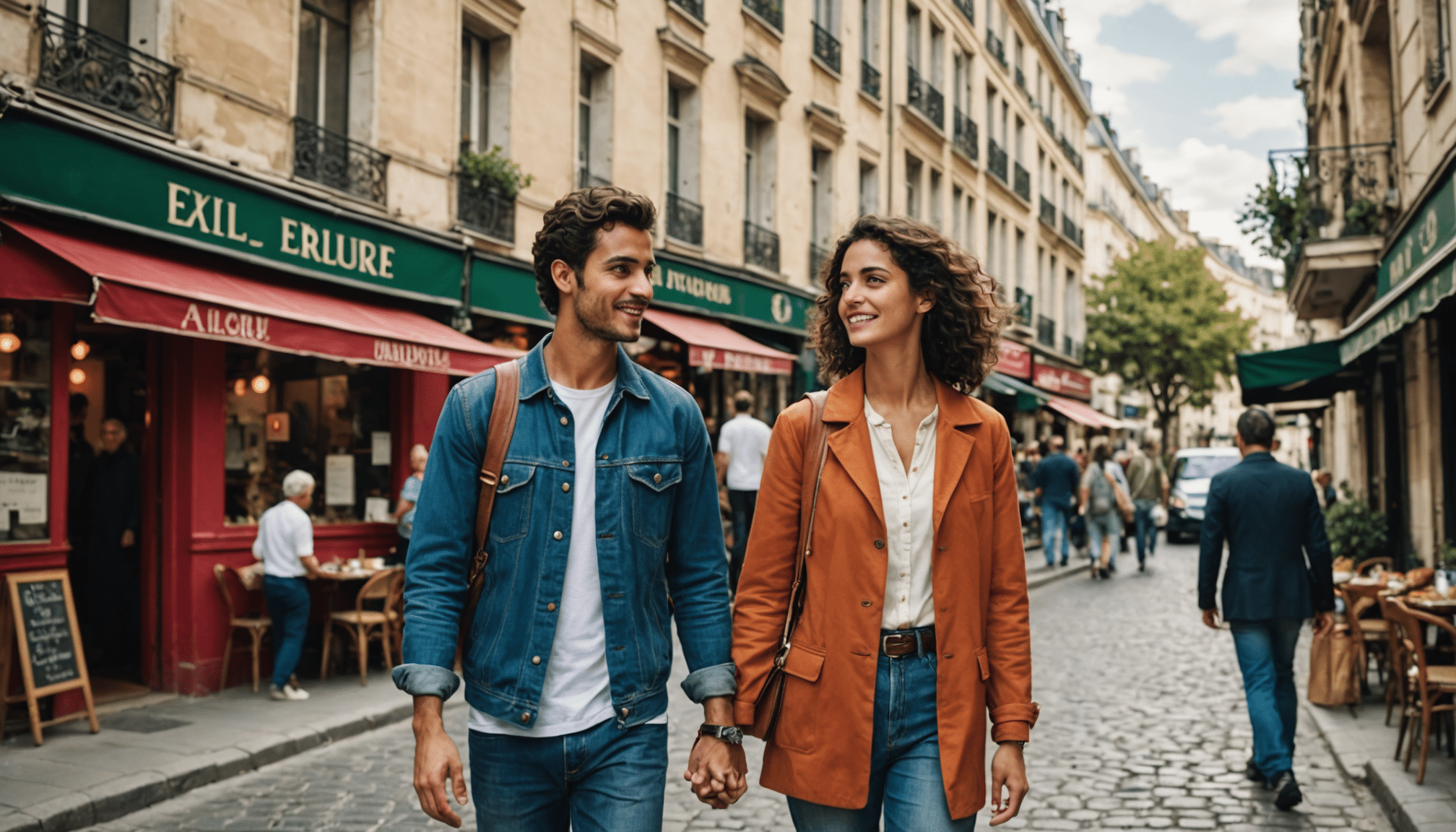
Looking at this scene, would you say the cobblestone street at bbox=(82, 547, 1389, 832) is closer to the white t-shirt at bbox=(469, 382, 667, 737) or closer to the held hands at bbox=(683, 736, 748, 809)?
the held hands at bbox=(683, 736, 748, 809)

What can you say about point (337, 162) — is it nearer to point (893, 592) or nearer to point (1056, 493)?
point (893, 592)

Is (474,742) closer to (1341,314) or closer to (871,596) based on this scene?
(871,596)

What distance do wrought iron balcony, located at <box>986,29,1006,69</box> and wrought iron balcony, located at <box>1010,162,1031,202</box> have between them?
2.87m

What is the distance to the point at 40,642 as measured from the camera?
7121mm

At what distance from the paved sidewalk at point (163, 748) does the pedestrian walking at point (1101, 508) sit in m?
11.0

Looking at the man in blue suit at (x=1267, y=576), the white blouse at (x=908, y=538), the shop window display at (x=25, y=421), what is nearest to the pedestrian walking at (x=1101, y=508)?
the man in blue suit at (x=1267, y=576)

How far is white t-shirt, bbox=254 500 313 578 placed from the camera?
8.40 m

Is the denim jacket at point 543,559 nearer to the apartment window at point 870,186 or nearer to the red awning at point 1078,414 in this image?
the apartment window at point 870,186

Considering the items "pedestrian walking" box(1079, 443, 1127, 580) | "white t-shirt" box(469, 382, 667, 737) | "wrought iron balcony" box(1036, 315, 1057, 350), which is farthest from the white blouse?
"wrought iron balcony" box(1036, 315, 1057, 350)

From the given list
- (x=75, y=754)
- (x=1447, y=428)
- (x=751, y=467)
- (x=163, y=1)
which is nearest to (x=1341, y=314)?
(x=1447, y=428)

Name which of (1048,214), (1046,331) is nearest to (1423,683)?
(1046,331)

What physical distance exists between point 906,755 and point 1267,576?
3.89 m

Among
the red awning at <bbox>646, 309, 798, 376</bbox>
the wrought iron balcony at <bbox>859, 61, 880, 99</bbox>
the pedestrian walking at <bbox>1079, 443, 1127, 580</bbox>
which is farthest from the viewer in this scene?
the wrought iron balcony at <bbox>859, 61, 880, 99</bbox>

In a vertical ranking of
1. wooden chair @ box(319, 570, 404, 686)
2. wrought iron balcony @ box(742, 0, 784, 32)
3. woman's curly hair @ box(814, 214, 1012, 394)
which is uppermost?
wrought iron balcony @ box(742, 0, 784, 32)
